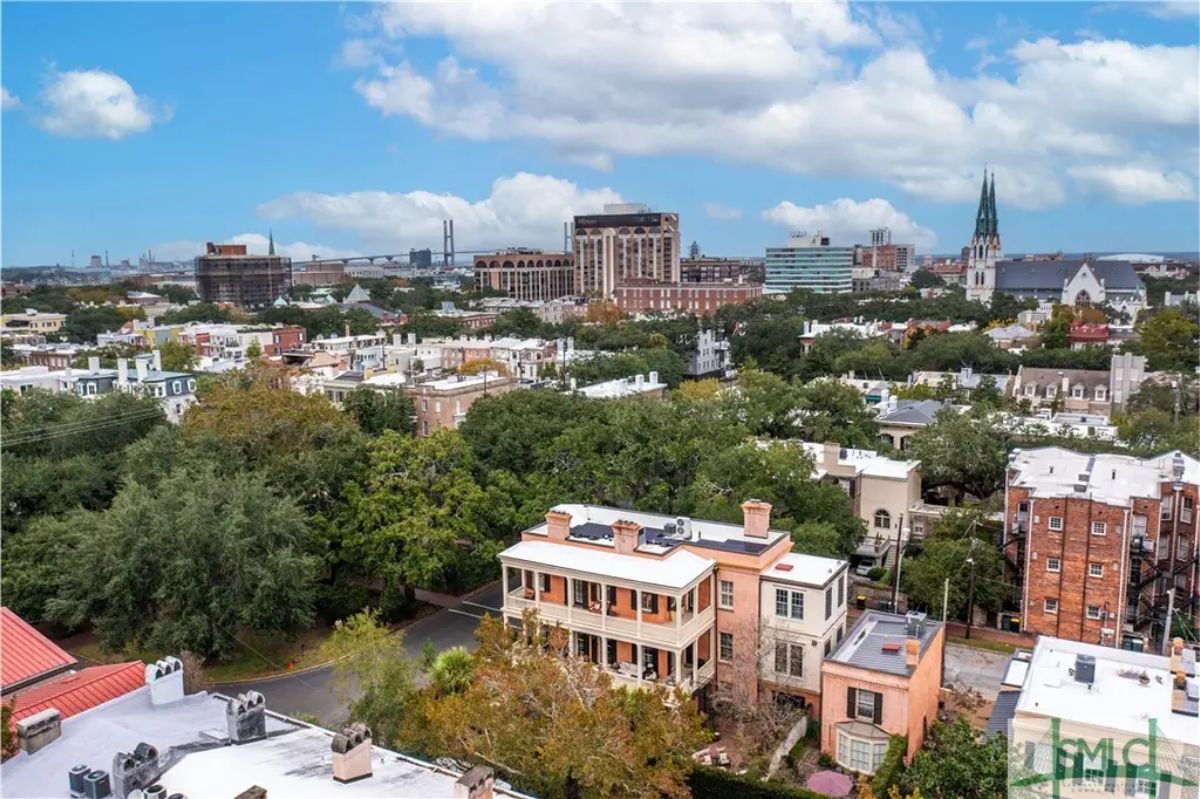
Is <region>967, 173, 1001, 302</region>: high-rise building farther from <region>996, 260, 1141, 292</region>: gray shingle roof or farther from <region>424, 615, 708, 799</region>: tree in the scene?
<region>424, 615, 708, 799</region>: tree

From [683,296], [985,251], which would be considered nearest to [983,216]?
[985,251]

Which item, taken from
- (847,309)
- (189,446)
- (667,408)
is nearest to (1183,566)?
(667,408)

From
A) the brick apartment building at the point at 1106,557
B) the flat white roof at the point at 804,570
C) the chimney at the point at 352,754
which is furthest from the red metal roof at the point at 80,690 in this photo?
the brick apartment building at the point at 1106,557

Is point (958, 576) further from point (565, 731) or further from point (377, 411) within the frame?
point (377, 411)

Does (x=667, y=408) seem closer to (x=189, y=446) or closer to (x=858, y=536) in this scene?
(x=858, y=536)

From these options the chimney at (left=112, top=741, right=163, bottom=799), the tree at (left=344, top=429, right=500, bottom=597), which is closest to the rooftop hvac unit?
the chimney at (left=112, top=741, right=163, bottom=799)

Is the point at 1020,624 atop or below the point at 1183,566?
below

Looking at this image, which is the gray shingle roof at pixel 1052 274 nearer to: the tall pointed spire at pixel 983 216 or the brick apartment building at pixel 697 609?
the tall pointed spire at pixel 983 216
